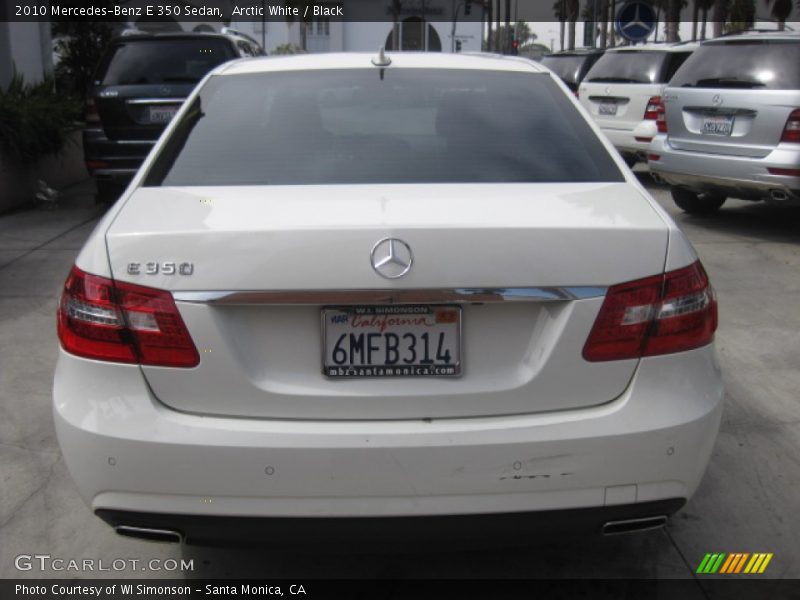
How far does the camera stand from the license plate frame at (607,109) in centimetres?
1205

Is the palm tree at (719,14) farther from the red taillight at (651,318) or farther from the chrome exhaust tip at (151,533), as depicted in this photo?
the chrome exhaust tip at (151,533)

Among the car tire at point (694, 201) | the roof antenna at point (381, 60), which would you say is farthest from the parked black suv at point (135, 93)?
the roof antenna at point (381, 60)

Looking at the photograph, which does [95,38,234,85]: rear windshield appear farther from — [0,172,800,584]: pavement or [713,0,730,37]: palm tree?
[713,0,730,37]: palm tree

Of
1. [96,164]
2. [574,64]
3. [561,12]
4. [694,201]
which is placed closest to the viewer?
[96,164]

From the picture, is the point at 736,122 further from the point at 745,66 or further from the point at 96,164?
the point at 96,164

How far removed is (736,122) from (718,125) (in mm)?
210

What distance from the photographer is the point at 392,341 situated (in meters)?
2.39

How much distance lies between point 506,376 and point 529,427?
14 centimetres

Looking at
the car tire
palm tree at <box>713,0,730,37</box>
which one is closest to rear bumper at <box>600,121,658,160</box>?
the car tire

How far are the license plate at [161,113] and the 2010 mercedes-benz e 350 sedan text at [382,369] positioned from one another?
7.02 meters

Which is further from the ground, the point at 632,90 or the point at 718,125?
the point at 718,125

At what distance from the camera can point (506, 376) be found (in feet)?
7.91

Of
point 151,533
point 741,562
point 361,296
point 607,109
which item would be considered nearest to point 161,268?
point 361,296

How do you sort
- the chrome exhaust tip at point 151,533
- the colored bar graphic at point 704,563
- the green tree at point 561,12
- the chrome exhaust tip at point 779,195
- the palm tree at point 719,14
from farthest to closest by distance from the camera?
the green tree at point 561,12 → the palm tree at point 719,14 → the chrome exhaust tip at point 779,195 → the colored bar graphic at point 704,563 → the chrome exhaust tip at point 151,533
